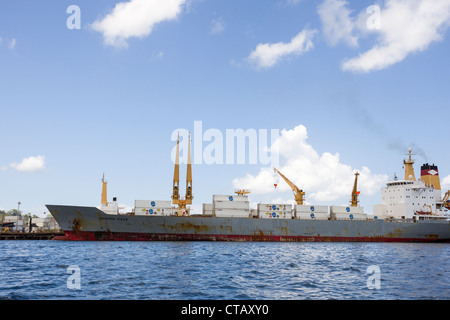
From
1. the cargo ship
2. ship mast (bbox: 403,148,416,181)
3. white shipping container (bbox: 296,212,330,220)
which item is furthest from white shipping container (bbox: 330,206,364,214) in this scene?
ship mast (bbox: 403,148,416,181)

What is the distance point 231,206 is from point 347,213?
67.6 ft

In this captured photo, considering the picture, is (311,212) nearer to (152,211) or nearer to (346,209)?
(346,209)

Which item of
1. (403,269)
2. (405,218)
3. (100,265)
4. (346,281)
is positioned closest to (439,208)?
(405,218)

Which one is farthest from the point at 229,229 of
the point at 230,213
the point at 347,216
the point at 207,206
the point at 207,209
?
the point at 347,216

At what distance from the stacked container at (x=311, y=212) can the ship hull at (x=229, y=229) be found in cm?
228

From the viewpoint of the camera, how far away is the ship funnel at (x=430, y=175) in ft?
217

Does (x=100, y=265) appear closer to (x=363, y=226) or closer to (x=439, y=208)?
(x=363, y=226)

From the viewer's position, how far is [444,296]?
50.0 ft

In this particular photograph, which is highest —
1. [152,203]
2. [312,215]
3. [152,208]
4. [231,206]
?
[152,203]

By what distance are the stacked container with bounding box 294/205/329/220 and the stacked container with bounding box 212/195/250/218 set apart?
9273 mm

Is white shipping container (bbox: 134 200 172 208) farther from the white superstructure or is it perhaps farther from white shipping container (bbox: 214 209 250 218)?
the white superstructure

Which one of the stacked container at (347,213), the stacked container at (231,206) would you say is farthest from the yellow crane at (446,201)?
the stacked container at (231,206)

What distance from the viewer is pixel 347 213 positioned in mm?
59688
